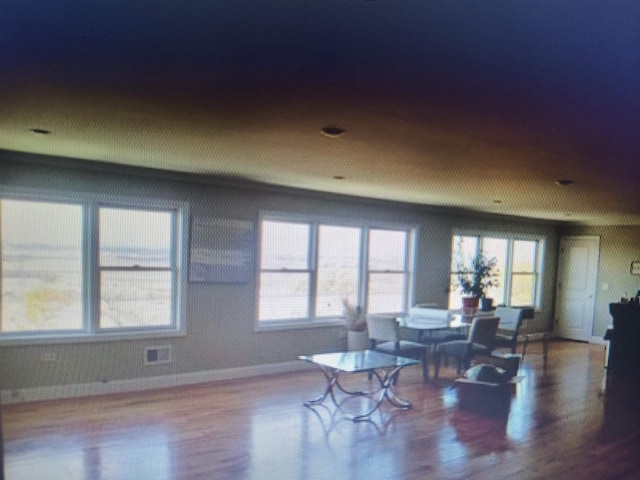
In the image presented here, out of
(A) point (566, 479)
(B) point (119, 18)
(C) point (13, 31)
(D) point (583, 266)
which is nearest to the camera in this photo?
(B) point (119, 18)

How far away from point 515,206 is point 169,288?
416 centimetres

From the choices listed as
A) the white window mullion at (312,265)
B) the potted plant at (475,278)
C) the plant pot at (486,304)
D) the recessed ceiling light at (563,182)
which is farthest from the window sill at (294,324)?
the recessed ceiling light at (563,182)

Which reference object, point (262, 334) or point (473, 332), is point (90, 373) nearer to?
point (262, 334)

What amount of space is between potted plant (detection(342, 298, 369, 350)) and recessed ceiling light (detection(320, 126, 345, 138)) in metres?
3.11

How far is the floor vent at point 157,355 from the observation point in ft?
14.3

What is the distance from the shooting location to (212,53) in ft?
4.98

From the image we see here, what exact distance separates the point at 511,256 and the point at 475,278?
140 cm

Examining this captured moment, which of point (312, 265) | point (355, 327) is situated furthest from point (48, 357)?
point (355, 327)

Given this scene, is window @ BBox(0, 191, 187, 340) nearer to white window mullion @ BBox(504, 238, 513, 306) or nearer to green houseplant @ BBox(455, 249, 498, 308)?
green houseplant @ BBox(455, 249, 498, 308)

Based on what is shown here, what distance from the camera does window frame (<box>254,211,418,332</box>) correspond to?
510 cm

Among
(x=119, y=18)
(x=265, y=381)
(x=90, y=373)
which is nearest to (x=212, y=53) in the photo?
(x=119, y=18)

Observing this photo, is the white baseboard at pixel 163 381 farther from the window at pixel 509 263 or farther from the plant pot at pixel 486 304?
the window at pixel 509 263

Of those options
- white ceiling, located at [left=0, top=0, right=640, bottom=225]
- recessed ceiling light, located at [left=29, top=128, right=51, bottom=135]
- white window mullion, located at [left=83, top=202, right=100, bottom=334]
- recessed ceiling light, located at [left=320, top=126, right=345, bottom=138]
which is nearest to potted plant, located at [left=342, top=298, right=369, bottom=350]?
white ceiling, located at [left=0, top=0, right=640, bottom=225]

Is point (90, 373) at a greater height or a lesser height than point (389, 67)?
lesser
